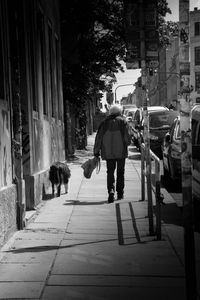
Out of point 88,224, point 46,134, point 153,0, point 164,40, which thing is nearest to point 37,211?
point 88,224

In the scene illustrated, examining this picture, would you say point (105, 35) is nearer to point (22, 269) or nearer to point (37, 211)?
point (37, 211)

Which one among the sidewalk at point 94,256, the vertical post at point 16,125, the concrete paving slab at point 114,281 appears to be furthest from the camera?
the vertical post at point 16,125

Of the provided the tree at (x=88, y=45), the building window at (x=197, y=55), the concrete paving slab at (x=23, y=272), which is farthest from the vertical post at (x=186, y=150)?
the building window at (x=197, y=55)

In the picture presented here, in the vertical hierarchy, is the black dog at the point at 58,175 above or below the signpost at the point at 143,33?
below

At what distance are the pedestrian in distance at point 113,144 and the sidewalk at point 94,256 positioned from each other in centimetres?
72

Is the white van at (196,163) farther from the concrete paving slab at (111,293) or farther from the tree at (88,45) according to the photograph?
the tree at (88,45)

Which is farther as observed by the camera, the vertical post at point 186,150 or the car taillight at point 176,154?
the car taillight at point 176,154

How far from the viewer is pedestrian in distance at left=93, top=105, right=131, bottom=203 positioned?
9781 mm

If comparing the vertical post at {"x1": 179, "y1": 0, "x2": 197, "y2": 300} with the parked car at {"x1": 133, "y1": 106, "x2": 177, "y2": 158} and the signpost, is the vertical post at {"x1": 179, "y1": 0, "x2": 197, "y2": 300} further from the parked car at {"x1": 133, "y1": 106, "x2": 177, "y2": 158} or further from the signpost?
the parked car at {"x1": 133, "y1": 106, "x2": 177, "y2": 158}

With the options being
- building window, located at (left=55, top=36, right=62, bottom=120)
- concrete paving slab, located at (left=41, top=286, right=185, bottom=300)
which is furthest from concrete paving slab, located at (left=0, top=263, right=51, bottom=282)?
building window, located at (left=55, top=36, right=62, bottom=120)

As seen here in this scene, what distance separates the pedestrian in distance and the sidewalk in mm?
716

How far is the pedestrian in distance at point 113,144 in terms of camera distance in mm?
9781

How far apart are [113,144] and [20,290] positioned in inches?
213

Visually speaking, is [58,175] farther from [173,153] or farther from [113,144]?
[173,153]
